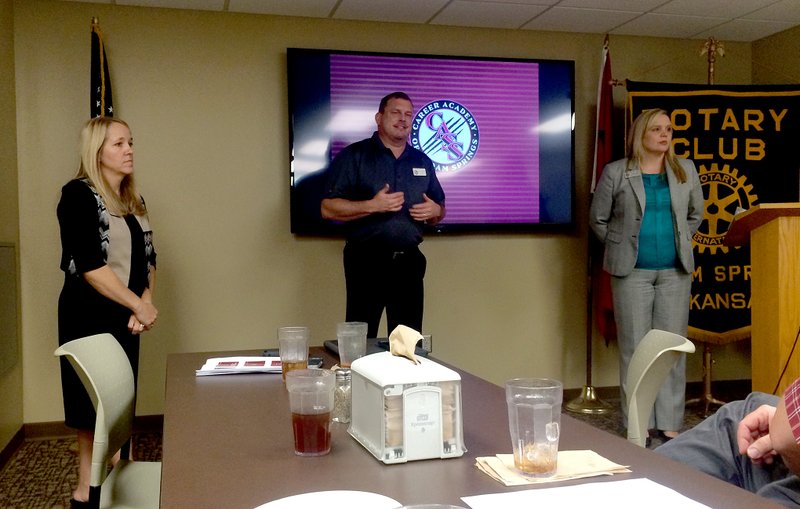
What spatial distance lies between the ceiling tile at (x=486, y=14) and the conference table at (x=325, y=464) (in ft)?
10.0

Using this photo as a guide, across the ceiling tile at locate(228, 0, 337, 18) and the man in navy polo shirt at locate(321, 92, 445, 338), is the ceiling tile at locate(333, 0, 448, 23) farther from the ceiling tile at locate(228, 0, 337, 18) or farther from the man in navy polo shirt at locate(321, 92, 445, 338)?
the man in navy polo shirt at locate(321, 92, 445, 338)

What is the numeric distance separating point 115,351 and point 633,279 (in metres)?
2.70

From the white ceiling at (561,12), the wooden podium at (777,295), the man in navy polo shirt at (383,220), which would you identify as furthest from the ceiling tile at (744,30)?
the man in navy polo shirt at (383,220)

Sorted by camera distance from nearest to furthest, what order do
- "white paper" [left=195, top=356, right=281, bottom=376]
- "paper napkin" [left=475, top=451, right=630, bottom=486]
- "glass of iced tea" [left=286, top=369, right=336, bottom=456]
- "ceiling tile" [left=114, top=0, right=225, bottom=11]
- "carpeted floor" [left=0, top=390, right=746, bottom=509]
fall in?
1. "paper napkin" [left=475, top=451, right=630, bottom=486]
2. "glass of iced tea" [left=286, top=369, right=336, bottom=456]
3. "white paper" [left=195, top=356, right=281, bottom=376]
4. "carpeted floor" [left=0, top=390, right=746, bottom=509]
5. "ceiling tile" [left=114, top=0, right=225, bottom=11]

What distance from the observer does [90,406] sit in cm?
252

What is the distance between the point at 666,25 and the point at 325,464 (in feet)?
13.7

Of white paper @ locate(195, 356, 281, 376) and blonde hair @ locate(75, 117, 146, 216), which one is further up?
blonde hair @ locate(75, 117, 146, 216)

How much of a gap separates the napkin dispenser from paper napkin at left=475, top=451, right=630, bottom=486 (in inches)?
2.7

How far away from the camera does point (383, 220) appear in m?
3.44

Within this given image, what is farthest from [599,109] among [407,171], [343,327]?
[343,327]

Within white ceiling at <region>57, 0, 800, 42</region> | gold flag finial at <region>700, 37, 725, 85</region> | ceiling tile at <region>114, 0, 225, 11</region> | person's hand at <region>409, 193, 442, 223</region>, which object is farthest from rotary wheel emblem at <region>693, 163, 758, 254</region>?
ceiling tile at <region>114, 0, 225, 11</region>

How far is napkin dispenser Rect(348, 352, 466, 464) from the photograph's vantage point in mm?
1102

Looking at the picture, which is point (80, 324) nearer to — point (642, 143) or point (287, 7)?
point (287, 7)

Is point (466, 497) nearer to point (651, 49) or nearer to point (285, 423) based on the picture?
point (285, 423)
